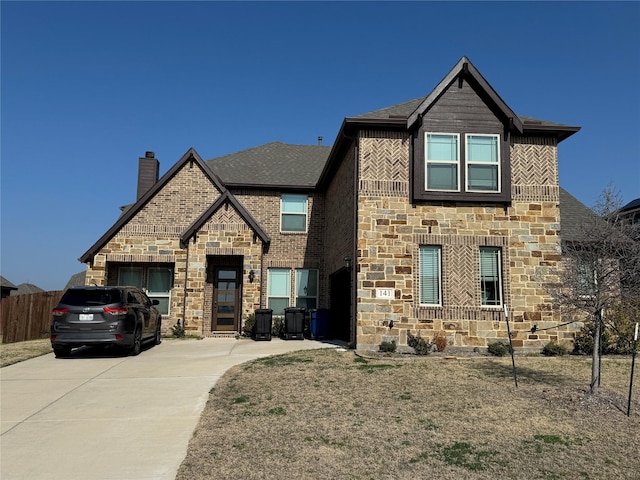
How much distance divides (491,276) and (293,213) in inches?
332

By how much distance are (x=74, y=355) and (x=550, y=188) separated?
1367 centimetres

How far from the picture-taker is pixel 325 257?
734 inches

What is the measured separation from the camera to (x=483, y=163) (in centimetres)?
1367

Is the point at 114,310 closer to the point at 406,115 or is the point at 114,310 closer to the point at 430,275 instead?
the point at 430,275

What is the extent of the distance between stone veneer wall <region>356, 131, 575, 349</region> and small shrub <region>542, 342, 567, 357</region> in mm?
279

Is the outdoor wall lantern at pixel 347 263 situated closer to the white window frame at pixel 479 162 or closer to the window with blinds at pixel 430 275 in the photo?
the window with blinds at pixel 430 275

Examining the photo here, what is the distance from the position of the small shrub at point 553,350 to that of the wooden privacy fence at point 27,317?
16.9 metres

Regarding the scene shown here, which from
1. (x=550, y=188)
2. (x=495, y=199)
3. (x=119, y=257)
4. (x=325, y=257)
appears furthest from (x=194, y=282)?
(x=550, y=188)

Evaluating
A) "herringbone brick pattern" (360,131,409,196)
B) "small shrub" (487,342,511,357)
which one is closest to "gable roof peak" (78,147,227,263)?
"herringbone brick pattern" (360,131,409,196)

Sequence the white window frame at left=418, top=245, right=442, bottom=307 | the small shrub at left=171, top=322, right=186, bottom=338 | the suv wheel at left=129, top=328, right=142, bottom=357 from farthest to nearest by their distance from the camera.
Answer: the small shrub at left=171, top=322, right=186, bottom=338, the white window frame at left=418, top=245, right=442, bottom=307, the suv wheel at left=129, top=328, right=142, bottom=357

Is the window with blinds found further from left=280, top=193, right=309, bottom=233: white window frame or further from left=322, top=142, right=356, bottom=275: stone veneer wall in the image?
left=280, top=193, right=309, bottom=233: white window frame

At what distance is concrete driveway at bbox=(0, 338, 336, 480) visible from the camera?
16.9ft

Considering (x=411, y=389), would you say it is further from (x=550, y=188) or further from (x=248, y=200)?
(x=248, y=200)

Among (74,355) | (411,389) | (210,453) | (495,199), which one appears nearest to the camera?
(210,453)
